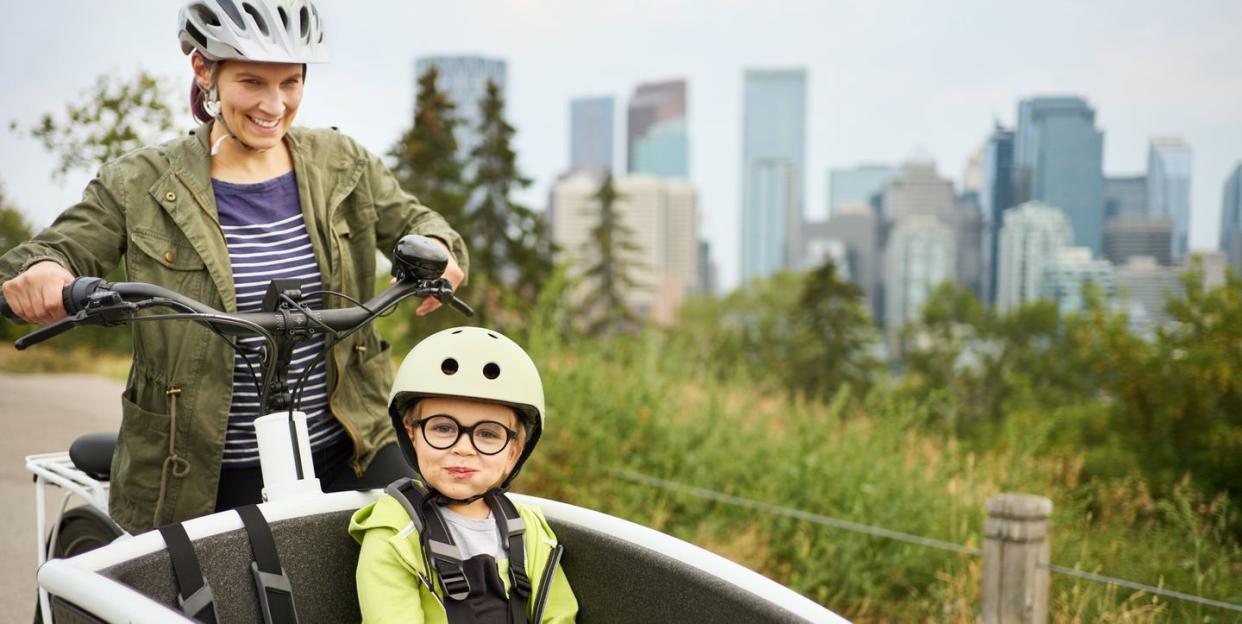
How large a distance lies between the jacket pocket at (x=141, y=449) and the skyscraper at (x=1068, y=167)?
4647 cm

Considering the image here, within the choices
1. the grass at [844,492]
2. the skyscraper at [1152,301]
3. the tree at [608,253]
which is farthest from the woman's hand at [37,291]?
the tree at [608,253]

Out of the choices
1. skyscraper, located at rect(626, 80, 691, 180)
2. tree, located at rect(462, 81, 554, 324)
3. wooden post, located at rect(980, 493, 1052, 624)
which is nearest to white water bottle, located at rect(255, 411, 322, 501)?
wooden post, located at rect(980, 493, 1052, 624)

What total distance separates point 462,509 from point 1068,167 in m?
50.2

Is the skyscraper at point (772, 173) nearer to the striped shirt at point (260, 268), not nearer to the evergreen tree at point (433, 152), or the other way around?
the evergreen tree at point (433, 152)

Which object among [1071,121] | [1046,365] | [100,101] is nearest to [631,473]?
[100,101]

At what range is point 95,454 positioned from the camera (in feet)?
8.23

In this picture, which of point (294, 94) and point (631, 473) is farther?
point (631, 473)

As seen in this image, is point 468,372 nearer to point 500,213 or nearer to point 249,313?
point 249,313

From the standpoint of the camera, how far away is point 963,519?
211 inches

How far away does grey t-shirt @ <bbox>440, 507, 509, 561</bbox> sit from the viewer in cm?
217

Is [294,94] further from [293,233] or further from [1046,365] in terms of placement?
[1046,365]

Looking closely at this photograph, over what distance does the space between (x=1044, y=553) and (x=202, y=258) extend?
334cm

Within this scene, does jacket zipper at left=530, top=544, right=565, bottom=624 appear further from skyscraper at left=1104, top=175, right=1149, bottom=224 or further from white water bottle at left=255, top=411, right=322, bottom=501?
skyscraper at left=1104, top=175, right=1149, bottom=224

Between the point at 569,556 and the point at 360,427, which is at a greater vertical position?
the point at 360,427
